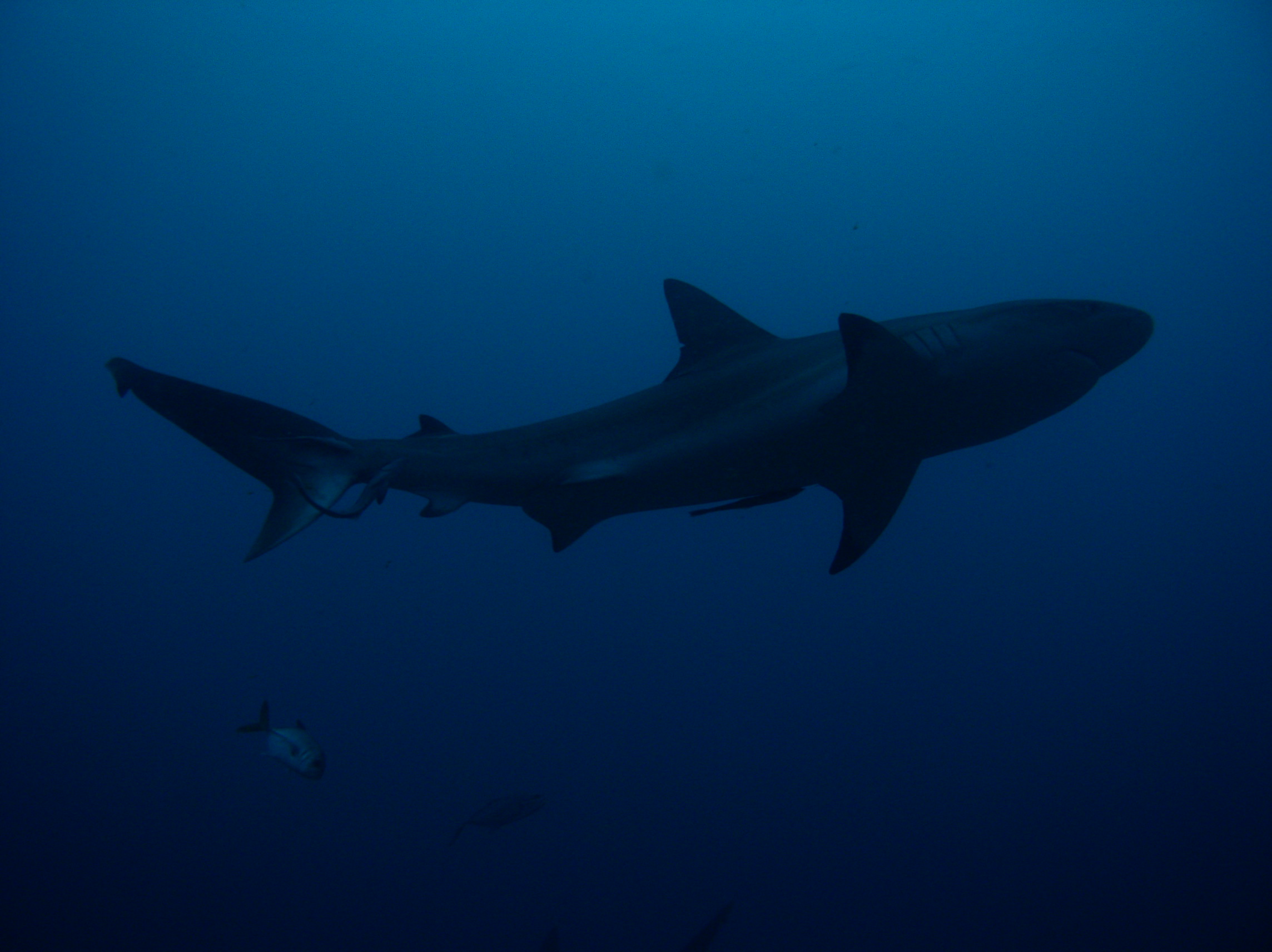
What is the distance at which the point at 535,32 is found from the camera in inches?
374

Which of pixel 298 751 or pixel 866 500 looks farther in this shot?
pixel 298 751

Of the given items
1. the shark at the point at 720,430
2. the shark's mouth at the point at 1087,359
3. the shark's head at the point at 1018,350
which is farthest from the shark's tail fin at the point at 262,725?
the shark's mouth at the point at 1087,359

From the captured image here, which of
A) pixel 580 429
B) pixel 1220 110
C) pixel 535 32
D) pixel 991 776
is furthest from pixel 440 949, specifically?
pixel 1220 110

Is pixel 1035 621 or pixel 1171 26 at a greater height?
pixel 1171 26

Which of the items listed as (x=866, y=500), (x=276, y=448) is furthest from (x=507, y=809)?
(x=866, y=500)

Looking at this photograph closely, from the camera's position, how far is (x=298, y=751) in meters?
3.59

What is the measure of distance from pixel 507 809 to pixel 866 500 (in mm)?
3535

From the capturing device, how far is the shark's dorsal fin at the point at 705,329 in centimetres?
308

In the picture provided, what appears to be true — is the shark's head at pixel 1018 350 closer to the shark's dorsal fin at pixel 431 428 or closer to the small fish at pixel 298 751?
the shark's dorsal fin at pixel 431 428

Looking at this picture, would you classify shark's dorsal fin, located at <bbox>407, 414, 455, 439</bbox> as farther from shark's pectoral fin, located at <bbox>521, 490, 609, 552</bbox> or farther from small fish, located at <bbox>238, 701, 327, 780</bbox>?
small fish, located at <bbox>238, 701, 327, 780</bbox>

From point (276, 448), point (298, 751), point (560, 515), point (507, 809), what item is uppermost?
point (276, 448)

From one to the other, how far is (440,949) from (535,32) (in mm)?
12277

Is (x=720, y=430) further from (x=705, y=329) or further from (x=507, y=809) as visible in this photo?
(x=507, y=809)

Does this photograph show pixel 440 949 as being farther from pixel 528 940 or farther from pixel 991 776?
pixel 991 776
